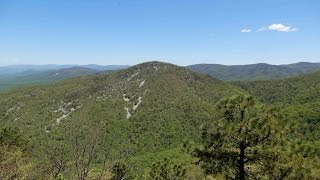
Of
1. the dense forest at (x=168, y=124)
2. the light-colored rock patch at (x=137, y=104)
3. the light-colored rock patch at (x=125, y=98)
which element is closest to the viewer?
the dense forest at (x=168, y=124)

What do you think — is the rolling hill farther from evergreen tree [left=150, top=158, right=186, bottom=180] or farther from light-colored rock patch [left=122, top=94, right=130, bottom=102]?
evergreen tree [left=150, top=158, right=186, bottom=180]

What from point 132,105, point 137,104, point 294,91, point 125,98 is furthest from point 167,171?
point 294,91

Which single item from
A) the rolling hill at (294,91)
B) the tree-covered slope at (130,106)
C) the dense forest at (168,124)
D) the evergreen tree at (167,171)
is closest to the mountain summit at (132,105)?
the tree-covered slope at (130,106)

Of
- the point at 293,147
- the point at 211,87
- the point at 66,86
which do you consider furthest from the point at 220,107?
the point at 66,86

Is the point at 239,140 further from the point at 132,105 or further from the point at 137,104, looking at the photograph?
the point at 137,104

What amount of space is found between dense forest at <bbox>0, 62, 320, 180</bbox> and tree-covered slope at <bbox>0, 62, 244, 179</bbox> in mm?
377

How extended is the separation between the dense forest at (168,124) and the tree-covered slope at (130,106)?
38 cm

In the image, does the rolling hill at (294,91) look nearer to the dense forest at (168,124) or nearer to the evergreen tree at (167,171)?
the dense forest at (168,124)

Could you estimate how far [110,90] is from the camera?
494 feet

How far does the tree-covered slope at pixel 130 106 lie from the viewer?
11981 cm

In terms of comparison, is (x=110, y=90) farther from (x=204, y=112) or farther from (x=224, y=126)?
(x=224, y=126)

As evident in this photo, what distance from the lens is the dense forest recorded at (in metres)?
15.5

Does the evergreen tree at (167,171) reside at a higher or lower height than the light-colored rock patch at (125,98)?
higher

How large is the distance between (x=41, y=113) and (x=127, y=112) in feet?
112
